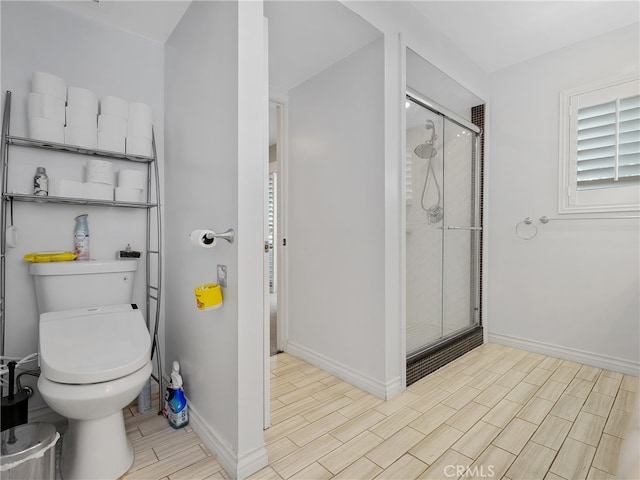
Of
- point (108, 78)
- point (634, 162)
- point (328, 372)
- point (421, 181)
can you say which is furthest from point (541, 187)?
point (108, 78)

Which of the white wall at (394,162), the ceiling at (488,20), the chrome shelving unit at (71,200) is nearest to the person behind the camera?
the chrome shelving unit at (71,200)

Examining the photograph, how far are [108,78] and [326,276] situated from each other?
1.75m

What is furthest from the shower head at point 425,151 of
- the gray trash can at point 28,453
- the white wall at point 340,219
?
the gray trash can at point 28,453

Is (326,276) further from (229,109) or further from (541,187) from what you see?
(541,187)

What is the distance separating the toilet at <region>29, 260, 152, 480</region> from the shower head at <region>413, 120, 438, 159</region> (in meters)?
1.94

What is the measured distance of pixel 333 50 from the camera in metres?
2.11

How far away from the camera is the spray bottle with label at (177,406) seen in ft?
5.28

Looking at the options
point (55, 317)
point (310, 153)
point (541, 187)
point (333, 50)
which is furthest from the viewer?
point (541, 187)

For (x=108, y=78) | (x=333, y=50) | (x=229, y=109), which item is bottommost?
(x=229, y=109)

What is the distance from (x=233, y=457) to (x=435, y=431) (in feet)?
3.08

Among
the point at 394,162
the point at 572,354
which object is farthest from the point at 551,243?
the point at 394,162

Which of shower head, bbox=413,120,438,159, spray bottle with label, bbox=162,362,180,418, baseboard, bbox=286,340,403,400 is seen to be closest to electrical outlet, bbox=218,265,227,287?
spray bottle with label, bbox=162,362,180,418

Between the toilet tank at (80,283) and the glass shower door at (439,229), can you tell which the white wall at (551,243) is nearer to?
the glass shower door at (439,229)

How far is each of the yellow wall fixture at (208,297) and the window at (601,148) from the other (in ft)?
8.31
